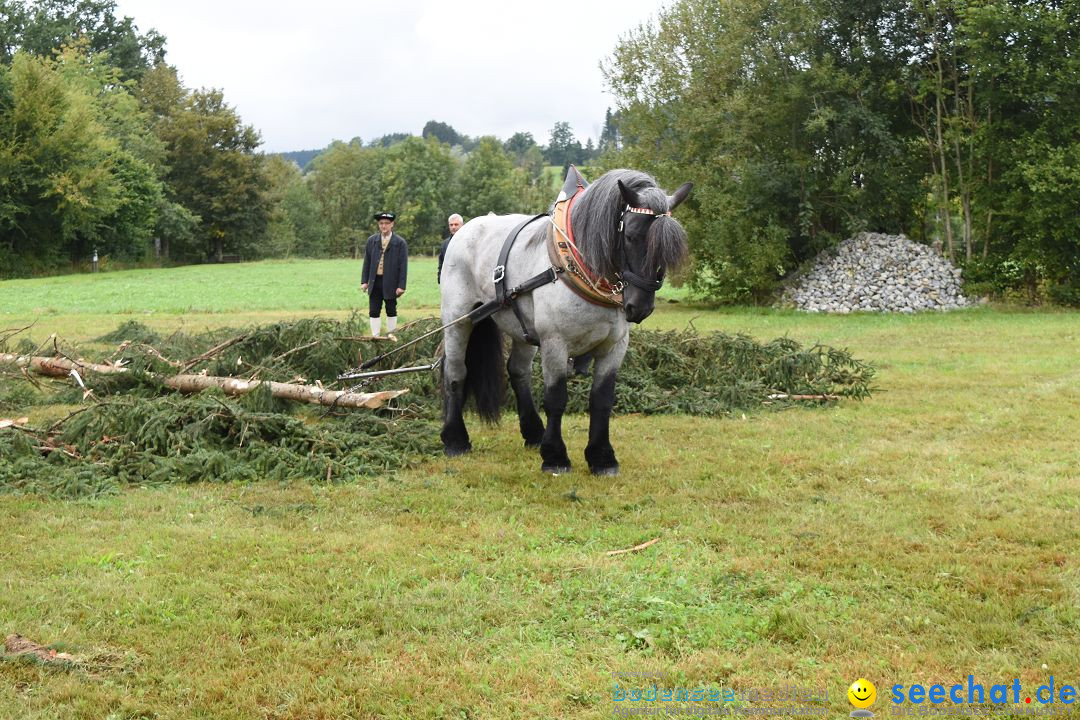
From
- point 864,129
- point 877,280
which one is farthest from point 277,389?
point 877,280

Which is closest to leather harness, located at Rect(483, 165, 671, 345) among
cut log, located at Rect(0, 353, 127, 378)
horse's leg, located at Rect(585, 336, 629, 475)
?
horse's leg, located at Rect(585, 336, 629, 475)

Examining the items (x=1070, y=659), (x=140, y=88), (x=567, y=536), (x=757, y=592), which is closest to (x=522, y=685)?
(x=757, y=592)

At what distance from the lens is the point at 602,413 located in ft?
20.5

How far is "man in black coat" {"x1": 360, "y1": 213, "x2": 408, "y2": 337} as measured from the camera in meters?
12.3

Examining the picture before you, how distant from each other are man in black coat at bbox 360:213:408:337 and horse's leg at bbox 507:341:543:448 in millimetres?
5188

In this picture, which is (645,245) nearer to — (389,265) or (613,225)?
(613,225)

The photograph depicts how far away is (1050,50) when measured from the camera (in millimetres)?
17438

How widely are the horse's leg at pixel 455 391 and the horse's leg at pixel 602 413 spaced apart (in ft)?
4.05

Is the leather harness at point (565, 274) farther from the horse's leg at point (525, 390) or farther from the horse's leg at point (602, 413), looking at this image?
the horse's leg at point (525, 390)

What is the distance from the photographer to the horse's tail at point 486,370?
7.27 meters

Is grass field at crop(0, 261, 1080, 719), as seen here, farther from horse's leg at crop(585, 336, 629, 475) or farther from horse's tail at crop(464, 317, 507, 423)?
horse's tail at crop(464, 317, 507, 423)

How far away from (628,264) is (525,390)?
2056 millimetres

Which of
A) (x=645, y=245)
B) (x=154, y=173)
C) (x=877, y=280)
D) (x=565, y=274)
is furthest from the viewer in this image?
(x=154, y=173)

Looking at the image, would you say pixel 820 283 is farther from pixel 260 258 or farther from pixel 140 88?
pixel 140 88
